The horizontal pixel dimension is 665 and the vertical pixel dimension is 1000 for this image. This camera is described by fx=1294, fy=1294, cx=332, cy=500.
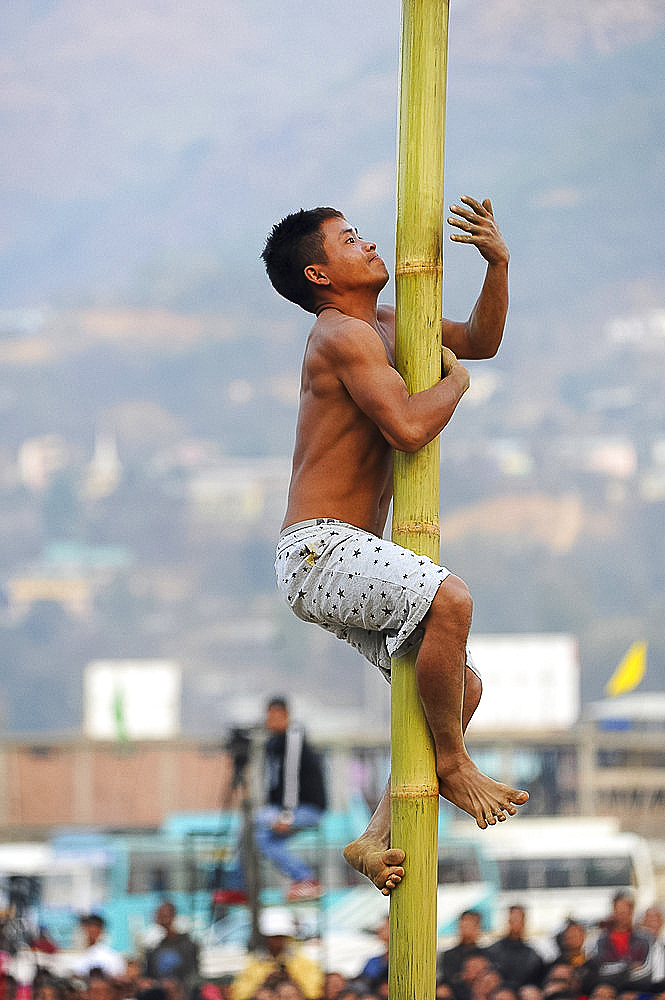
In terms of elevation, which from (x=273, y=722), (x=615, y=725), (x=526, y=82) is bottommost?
(x=615, y=725)

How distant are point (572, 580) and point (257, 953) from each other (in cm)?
2292

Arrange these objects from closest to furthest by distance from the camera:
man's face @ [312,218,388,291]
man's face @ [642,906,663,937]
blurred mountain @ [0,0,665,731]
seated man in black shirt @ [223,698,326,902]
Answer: man's face @ [312,218,388,291] → seated man in black shirt @ [223,698,326,902] → man's face @ [642,906,663,937] → blurred mountain @ [0,0,665,731]

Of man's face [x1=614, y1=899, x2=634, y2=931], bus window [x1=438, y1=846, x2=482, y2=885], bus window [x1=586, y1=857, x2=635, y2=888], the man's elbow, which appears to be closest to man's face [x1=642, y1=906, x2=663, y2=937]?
man's face [x1=614, y1=899, x2=634, y2=931]

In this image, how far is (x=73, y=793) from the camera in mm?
24938

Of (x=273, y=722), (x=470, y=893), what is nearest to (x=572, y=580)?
(x=470, y=893)

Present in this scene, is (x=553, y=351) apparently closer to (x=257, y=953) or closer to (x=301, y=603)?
(x=257, y=953)

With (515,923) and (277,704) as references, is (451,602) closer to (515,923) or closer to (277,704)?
(277,704)

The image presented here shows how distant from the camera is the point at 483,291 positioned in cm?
315

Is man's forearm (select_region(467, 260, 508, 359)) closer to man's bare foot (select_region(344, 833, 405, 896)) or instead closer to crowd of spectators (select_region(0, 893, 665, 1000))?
man's bare foot (select_region(344, 833, 405, 896))

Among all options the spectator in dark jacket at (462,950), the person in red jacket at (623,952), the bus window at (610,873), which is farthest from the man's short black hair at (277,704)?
the bus window at (610,873)

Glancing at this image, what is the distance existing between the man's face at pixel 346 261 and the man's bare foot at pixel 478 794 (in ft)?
3.74

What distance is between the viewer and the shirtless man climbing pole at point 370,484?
283 cm

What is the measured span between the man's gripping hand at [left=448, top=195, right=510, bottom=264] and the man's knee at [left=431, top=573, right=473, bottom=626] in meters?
0.77

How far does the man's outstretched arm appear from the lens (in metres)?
2.95
